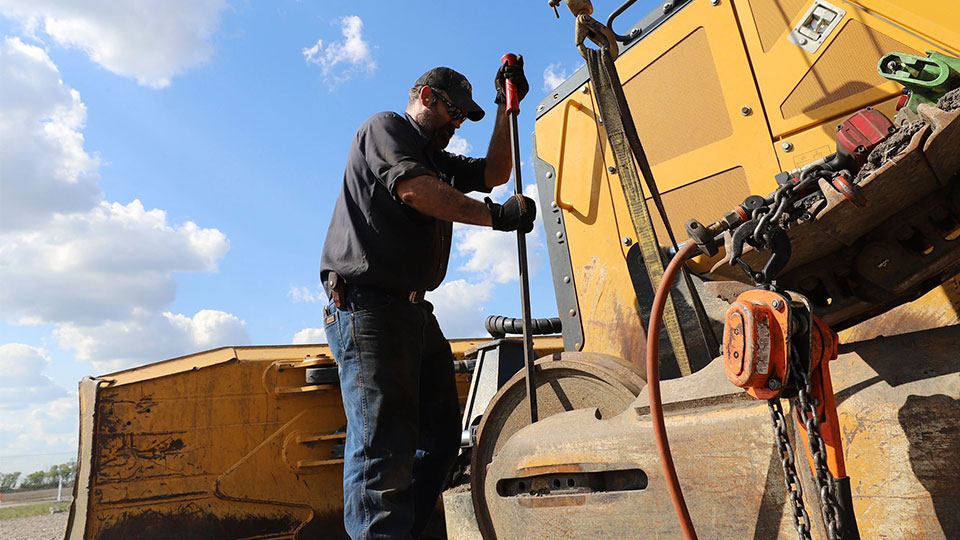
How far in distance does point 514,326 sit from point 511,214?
993 millimetres

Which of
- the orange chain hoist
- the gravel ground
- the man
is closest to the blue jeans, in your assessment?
the man

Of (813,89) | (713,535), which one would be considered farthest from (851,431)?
(813,89)

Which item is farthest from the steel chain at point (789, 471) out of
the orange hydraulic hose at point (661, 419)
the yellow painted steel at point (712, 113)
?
the yellow painted steel at point (712, 113)

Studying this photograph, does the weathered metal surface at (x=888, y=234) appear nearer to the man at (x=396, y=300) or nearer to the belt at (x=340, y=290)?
the man at (x=396, y=300)

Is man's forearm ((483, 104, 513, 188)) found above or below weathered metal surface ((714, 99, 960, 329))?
above

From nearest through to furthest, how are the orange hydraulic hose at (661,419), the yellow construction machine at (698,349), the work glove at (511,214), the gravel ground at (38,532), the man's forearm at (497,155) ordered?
the yellow construction machine at (698,349) → the orange hydraulic hose at (661,419) → the work glove at (511,214) → the man's forearm at (497,155) → the gravel ground at (38,532)

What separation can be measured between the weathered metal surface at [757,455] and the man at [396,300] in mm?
485

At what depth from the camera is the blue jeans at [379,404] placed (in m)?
2.05

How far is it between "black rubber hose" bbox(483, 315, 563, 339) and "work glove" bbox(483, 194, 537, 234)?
90cm

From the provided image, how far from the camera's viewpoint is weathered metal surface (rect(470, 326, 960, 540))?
1.34 metres

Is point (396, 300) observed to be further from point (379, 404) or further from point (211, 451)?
point (211, 451)

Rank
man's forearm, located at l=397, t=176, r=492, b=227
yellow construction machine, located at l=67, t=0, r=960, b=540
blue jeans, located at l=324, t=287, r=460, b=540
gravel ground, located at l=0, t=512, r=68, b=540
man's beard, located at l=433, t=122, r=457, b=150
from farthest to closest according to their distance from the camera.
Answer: gravel ground, located at l=0, t=512, r=68, b=540 < man's beard, located at l=433, t=122, r=457, b=150 < man's forearm, located at l=397, t=176, r=492, b=227 < blue jeans, located at l=324, t=287, r=460, b=540 < yellow construction machine, located at l=67, t=0, r=960, b=540

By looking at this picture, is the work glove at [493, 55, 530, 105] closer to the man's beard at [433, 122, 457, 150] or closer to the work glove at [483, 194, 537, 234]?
the man's beard at [433, 122, 457, 150]

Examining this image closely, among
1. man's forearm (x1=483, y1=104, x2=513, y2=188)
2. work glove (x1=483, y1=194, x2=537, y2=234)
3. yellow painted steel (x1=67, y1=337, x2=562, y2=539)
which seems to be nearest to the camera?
work glove (x1=483, y1=194, x2=537, y2=234)
